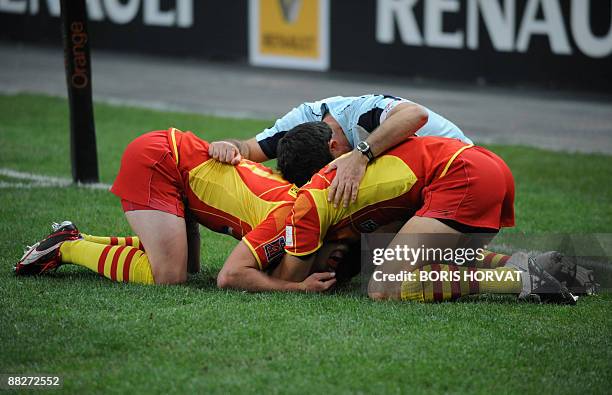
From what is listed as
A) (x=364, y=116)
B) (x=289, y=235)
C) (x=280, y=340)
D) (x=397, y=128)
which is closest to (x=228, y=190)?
(x=289, y=235)

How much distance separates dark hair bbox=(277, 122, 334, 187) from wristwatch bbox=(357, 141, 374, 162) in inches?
12.1

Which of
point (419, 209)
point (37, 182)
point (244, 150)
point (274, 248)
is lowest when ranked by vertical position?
point (37, 182)

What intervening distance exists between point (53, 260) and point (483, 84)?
9.28 metres

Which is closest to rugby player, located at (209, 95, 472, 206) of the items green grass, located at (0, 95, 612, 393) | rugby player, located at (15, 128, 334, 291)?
rugby player, located at (15, 128, 334, 291)

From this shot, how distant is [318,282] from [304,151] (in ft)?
2.36

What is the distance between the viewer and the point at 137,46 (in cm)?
1777

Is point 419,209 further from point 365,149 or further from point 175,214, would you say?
point 175,214

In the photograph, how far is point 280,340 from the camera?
16.2ft

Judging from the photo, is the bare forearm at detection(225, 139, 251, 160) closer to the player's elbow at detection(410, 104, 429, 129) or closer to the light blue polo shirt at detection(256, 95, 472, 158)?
the light blue polo shirt at detection(256, 95, 472, 158)

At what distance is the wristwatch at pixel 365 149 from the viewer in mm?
5742

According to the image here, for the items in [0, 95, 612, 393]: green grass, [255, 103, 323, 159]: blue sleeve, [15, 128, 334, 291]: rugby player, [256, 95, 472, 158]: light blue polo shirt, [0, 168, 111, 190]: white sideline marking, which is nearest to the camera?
[0, 95, 612, 393]: green grass

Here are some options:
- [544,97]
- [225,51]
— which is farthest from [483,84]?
[225,51]

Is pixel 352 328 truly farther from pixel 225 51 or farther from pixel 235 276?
pixel 225 51

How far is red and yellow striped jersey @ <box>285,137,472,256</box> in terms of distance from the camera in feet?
18.4
